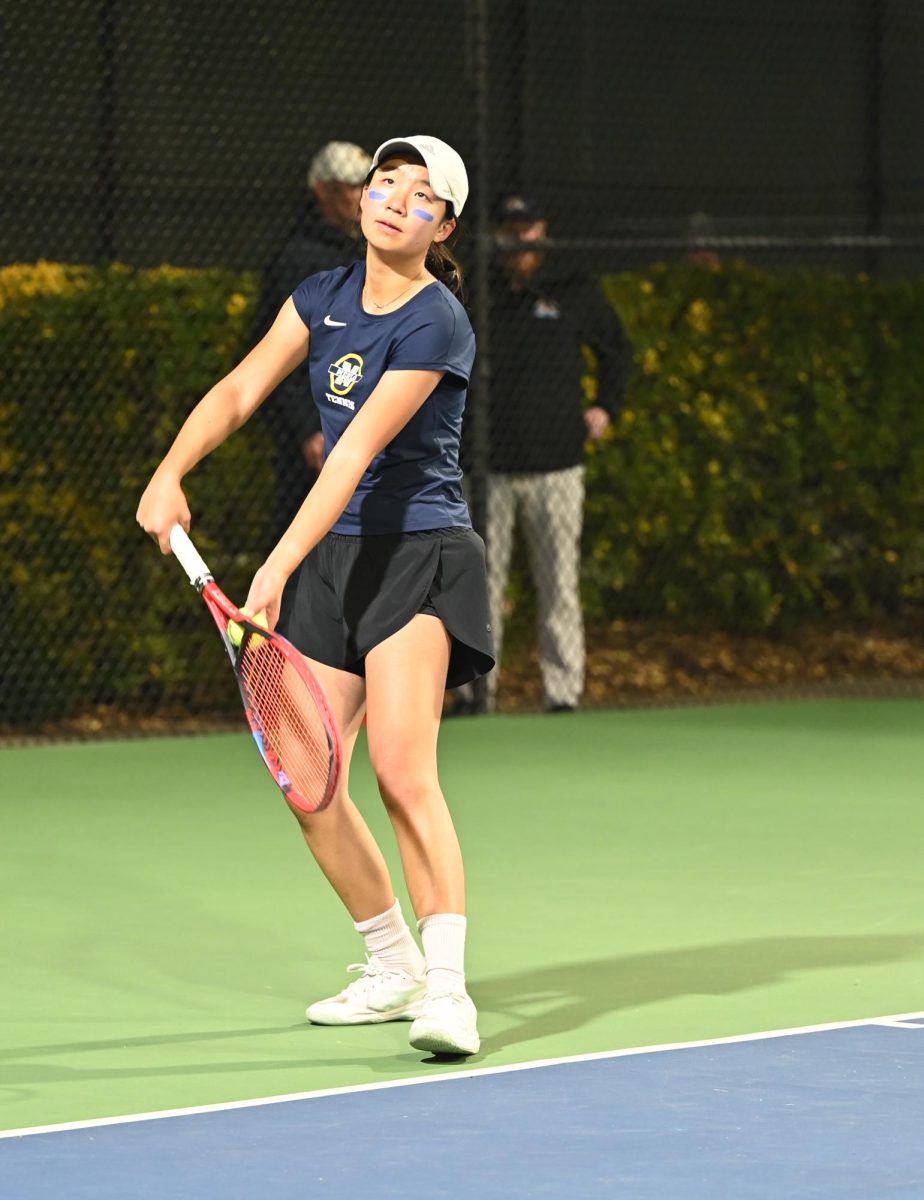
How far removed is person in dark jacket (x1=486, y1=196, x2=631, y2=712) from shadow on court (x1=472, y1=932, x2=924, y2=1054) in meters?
4.55

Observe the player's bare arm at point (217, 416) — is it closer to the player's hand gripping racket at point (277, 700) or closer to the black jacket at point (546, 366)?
the player's hand gripping racket at point (277, 700)

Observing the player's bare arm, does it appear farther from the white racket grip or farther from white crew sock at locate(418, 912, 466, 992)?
white crew sock at locate(418, 912, 466, 992)

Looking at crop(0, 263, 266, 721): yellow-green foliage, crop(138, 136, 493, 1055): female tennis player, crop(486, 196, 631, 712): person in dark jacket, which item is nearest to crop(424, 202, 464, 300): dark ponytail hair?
crop(138, 136, 493, 1055): female tennis player

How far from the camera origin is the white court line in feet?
15.3

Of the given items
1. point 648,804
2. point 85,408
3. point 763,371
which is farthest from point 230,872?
point 763,371

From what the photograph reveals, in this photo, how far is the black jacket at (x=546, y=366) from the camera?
1080 cm

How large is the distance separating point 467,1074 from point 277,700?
782mm

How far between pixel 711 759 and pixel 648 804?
1092mm

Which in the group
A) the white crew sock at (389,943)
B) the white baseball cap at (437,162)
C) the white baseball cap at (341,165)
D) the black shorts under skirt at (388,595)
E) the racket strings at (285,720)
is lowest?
the white crew sock at (389,943)

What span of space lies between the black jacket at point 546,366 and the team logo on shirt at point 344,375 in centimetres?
549

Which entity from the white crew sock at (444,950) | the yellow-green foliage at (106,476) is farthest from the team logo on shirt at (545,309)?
the white crew sock at (444,950)

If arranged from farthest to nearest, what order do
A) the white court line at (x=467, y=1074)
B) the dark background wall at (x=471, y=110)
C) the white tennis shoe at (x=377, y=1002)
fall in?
the dark background wall at (x=471, y=110) → the white tennis shoe at (x=377, y=1002) → the white court line at (x=467, y=1074)

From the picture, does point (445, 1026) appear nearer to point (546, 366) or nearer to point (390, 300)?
point (390, 300)

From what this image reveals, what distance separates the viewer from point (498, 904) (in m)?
6.90
